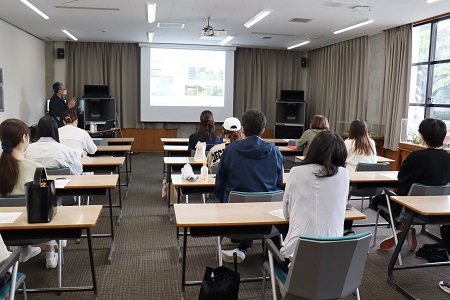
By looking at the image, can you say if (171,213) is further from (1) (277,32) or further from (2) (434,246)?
(1) (277,32)

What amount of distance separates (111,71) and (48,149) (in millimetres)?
7142

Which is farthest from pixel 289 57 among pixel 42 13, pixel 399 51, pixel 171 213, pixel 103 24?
pixel 171 213

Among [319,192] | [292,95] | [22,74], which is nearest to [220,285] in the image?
[319,192]

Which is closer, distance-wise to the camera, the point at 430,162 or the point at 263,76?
the point at 430,162

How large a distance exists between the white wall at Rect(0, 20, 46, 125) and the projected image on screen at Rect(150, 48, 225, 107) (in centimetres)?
267

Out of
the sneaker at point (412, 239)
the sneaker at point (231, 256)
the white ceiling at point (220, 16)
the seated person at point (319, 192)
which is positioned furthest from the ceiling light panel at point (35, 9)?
the sneaker at point (412, 239)

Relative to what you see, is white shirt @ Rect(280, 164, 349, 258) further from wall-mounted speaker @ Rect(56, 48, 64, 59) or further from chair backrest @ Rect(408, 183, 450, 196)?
wall-mounted speaker @ Rect(56, 48, 64, 59)

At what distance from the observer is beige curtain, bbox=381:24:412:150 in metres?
7.06

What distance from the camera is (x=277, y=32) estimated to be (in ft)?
26.7

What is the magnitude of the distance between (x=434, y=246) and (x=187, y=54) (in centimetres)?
782

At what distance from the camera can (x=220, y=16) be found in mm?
6648

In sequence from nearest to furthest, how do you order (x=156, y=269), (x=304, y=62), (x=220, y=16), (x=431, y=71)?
(x=156, y=269), (x=220, y=16), (x=431, y=71), (x=304, y=62)

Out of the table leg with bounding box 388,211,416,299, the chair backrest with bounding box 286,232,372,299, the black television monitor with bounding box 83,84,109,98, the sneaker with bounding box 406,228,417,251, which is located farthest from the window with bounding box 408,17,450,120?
the black television monitor with bounding box 83,84,109,98

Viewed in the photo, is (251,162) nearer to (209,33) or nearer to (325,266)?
(325,266)
